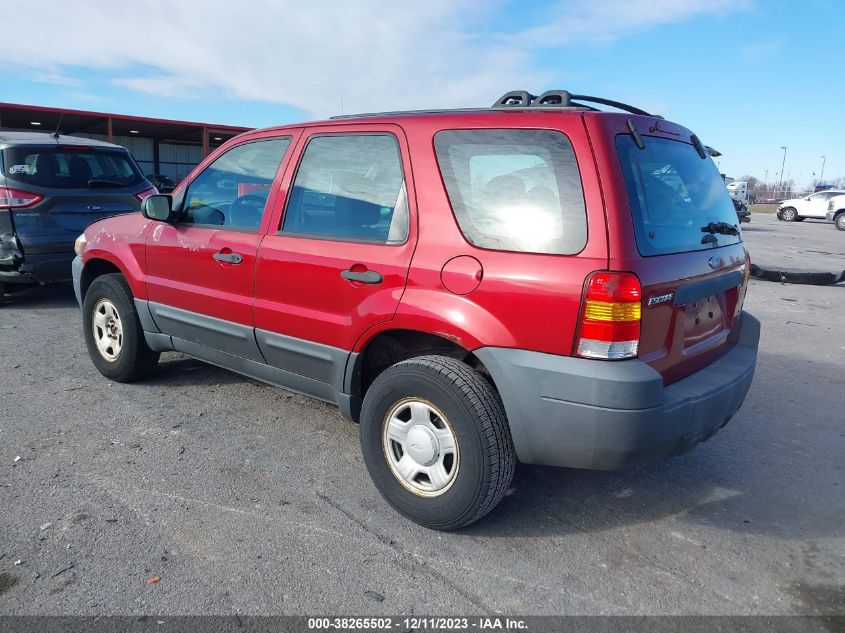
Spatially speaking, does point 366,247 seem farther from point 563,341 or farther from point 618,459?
point 618,459

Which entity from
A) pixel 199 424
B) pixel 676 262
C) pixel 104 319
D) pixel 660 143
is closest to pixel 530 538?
pixel 676 262

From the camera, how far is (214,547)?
271cm

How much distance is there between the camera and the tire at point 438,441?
2.69m

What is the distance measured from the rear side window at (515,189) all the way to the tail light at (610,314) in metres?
0.19

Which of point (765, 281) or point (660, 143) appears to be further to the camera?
point (765, 281)

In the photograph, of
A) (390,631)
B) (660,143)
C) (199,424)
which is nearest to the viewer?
(390,631)

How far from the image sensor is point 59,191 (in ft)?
22.5

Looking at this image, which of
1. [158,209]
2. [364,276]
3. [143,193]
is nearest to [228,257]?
[158,209]

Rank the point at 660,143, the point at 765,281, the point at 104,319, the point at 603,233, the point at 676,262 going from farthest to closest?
the point at 765,281
the point at 104,319
the point at 660,143
the point at 676,262
the point at 603,233

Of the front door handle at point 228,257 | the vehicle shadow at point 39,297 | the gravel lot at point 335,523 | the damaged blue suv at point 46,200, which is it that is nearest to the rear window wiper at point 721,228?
the gravel lot at point 335,523

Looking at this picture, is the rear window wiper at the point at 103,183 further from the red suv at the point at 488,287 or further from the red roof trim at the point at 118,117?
the red roof trim at the point at 118,117

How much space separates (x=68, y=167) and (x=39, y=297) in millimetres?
1768

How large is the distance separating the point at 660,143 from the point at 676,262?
0.58 metres

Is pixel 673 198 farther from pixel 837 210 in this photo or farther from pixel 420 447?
pixel 837 210
